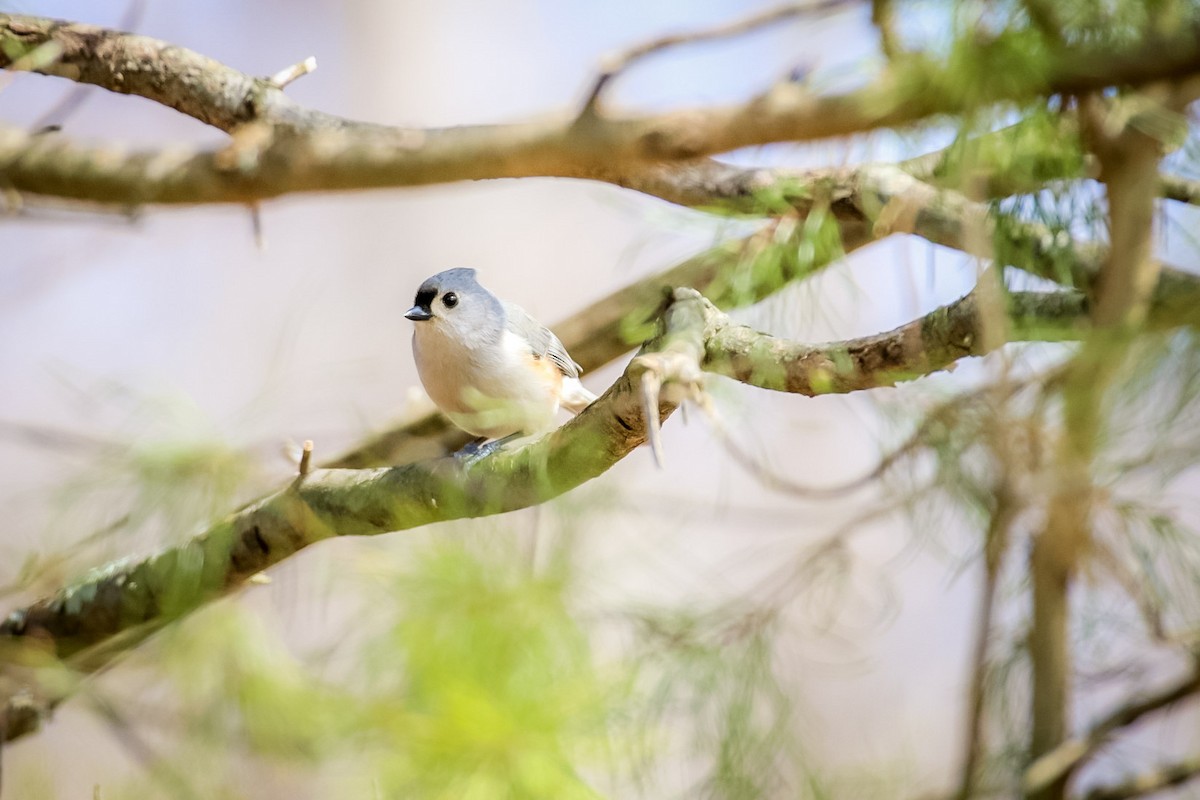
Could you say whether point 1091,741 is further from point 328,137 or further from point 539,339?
point 328,137

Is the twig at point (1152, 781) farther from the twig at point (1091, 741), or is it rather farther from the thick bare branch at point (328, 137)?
the thick bare branch at point (328, 137)

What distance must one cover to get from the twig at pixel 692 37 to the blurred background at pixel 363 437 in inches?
1.5

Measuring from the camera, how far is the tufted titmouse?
49.7 inches

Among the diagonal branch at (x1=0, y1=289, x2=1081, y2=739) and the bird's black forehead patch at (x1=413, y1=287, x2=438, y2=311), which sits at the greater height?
the bird's black forehead patch at (x1=413, y1=287, x2=438, y2=311)

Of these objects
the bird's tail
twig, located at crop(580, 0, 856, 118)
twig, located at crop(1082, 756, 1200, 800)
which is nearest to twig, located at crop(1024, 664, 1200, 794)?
twig, located at crop(1082, 756, 1200, 800)

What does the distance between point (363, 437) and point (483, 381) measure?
11.4 inches

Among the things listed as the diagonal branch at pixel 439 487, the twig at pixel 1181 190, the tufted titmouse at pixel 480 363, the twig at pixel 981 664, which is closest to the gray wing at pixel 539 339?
the tufted titmouse at pixel 480 363

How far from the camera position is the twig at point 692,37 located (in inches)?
32.1

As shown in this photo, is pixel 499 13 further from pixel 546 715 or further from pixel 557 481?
pixel 546 715

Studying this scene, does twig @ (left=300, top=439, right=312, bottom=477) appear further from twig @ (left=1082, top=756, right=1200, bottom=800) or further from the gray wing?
twig @ (left=1082, top=756, right=1200, bottom=800)

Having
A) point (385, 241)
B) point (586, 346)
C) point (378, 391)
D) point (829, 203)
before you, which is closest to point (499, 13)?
point (385, 241)

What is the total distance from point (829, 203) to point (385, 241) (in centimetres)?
239

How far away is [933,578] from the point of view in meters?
2.59

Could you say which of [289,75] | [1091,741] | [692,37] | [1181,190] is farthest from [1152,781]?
[289,75]
